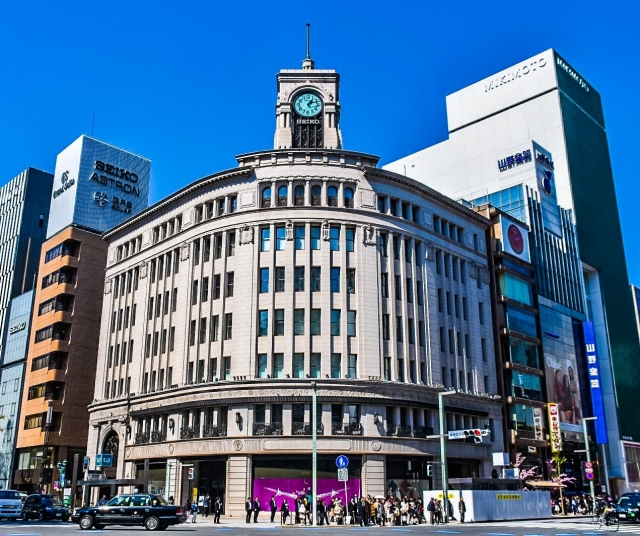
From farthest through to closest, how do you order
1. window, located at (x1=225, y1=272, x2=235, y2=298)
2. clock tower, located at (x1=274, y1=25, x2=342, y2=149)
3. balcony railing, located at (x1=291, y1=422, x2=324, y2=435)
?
clock tower, located at (x1=274, y1=25, x2=342, y2=149), window, located at (x1=225, y1=272, x2=235, y2=298), balcony railing, located at (x1=291, y1=422, x2=324, y2=435)

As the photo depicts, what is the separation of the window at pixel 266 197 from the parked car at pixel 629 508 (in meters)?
32.9

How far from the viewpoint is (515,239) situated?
2783 inches

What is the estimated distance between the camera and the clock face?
62.3 metres

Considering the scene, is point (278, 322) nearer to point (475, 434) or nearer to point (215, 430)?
point (215, 430)

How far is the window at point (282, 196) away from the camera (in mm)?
53619

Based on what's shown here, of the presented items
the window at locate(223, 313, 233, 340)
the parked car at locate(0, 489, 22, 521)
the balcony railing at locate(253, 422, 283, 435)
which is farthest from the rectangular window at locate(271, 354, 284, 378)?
the parked car at locate(0, 489, 22, 521)

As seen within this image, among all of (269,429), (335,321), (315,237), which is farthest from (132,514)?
(315,237)

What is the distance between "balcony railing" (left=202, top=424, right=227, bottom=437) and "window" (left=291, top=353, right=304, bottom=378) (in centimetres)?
656

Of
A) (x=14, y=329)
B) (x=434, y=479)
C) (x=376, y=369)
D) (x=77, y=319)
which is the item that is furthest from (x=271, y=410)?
(x=14, y=329)

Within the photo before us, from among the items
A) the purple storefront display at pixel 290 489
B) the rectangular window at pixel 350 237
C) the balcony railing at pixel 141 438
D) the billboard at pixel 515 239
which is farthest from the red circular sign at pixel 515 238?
the balcony railing at pixel 141 438

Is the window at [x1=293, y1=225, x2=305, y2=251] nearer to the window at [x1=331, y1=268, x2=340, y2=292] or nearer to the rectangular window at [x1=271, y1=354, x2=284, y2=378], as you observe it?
the window at [x1=331, y1=268, x2=340, y2=292]

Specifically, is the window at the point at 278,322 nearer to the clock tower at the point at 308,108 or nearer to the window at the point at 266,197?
the window at the point at 266,197

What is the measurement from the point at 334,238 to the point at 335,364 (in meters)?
10.3

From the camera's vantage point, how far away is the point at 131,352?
202 ft
